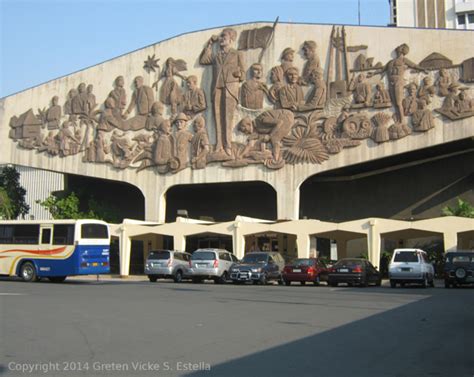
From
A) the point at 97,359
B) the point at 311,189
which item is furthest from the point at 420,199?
the point at 97,359

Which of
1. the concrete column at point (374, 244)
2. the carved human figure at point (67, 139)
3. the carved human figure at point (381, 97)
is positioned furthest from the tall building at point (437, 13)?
the carved human figure at point (67, 139)

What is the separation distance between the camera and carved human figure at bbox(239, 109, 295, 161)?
4262cm

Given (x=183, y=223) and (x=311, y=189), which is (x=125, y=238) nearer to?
(x=183, y=223)

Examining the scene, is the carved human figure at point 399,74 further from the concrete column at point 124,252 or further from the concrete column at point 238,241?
the concrete column at point 124,252

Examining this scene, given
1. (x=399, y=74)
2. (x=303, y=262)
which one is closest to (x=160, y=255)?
(x=303, y=262)

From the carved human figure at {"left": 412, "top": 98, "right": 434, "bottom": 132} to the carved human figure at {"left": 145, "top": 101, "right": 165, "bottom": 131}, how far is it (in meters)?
18.2

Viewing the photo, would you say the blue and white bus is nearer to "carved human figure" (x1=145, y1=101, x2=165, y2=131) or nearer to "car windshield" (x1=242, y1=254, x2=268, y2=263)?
"car windshield" (x1=242, y1=254, x2=268, y2=263)

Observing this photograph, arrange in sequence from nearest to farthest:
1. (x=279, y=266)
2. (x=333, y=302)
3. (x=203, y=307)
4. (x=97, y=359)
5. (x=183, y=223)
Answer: (x=97, y=359)
(x=203, y=307)
(x=333, y=302)
(x=279, y=266)
(x=183, y=223)

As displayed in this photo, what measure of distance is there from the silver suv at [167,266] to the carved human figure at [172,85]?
53.6ft

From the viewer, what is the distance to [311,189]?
161ft

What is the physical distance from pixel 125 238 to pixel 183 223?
14.6 ft

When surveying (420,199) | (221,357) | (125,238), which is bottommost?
(221,357)

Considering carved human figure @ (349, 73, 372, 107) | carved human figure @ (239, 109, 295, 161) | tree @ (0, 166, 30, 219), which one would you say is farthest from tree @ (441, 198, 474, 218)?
tree @ (0, 166, 30, 219)

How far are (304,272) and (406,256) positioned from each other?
15.7 ft
